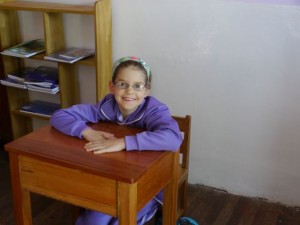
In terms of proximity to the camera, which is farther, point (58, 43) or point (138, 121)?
point (58, 43)

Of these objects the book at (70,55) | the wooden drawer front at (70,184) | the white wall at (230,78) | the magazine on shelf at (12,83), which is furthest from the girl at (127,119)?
the magazine on shelf at (12,83)

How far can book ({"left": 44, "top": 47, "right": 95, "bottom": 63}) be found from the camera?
2714mm

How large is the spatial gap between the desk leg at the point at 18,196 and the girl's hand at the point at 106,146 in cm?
28

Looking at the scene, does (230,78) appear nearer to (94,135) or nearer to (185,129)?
(185,129)

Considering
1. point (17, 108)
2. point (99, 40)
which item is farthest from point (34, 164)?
point (17, 108)

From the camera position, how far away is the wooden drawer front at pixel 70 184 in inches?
54.5

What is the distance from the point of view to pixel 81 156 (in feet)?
4.77

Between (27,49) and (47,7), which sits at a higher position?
(47,7)

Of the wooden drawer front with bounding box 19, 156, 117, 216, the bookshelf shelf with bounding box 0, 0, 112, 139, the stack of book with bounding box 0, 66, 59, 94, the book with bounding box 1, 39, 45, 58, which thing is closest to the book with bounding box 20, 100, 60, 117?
the bookshelf shelf with bounding box 0, 0, 112, 139

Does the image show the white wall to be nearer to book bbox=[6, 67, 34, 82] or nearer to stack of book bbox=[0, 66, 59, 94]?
stack of book bbox=[0, 66, 59, 94]

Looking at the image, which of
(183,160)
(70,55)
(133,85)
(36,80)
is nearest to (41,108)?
(36,80)

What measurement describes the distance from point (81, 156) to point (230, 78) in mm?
1331

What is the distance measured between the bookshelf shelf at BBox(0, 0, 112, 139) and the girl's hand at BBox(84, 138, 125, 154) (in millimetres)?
1198

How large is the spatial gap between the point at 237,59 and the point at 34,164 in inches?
56.3
